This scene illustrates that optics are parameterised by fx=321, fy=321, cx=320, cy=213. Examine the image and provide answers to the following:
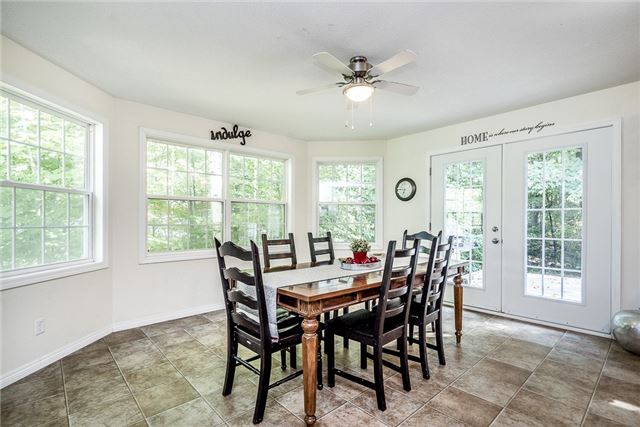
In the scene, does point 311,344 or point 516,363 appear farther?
point 516,363

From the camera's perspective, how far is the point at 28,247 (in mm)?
2600

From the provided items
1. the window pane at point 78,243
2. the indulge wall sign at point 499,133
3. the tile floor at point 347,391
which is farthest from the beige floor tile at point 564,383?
the window pane at point 78,243

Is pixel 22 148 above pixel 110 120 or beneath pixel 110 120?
beneath

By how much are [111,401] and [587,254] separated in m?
4.41

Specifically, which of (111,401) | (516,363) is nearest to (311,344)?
(111,401)

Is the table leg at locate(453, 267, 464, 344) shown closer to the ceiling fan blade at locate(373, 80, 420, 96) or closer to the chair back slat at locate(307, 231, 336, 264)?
the chair back slat at locate(307, 231, 336, 264)

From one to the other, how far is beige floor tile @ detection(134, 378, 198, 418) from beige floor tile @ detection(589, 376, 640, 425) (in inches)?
104

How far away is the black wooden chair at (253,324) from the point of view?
74.1 inches

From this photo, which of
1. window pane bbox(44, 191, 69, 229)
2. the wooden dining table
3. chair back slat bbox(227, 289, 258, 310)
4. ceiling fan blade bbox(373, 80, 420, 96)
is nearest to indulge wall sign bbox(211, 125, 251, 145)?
window pane bbox(44, 191, 69, 229)

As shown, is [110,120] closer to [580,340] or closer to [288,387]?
[288,387]

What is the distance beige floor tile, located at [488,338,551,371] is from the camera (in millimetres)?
2672

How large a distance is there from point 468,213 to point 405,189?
1.00m

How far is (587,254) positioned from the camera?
3.33m

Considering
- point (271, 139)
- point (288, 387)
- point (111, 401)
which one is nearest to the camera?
point (111, 401)
